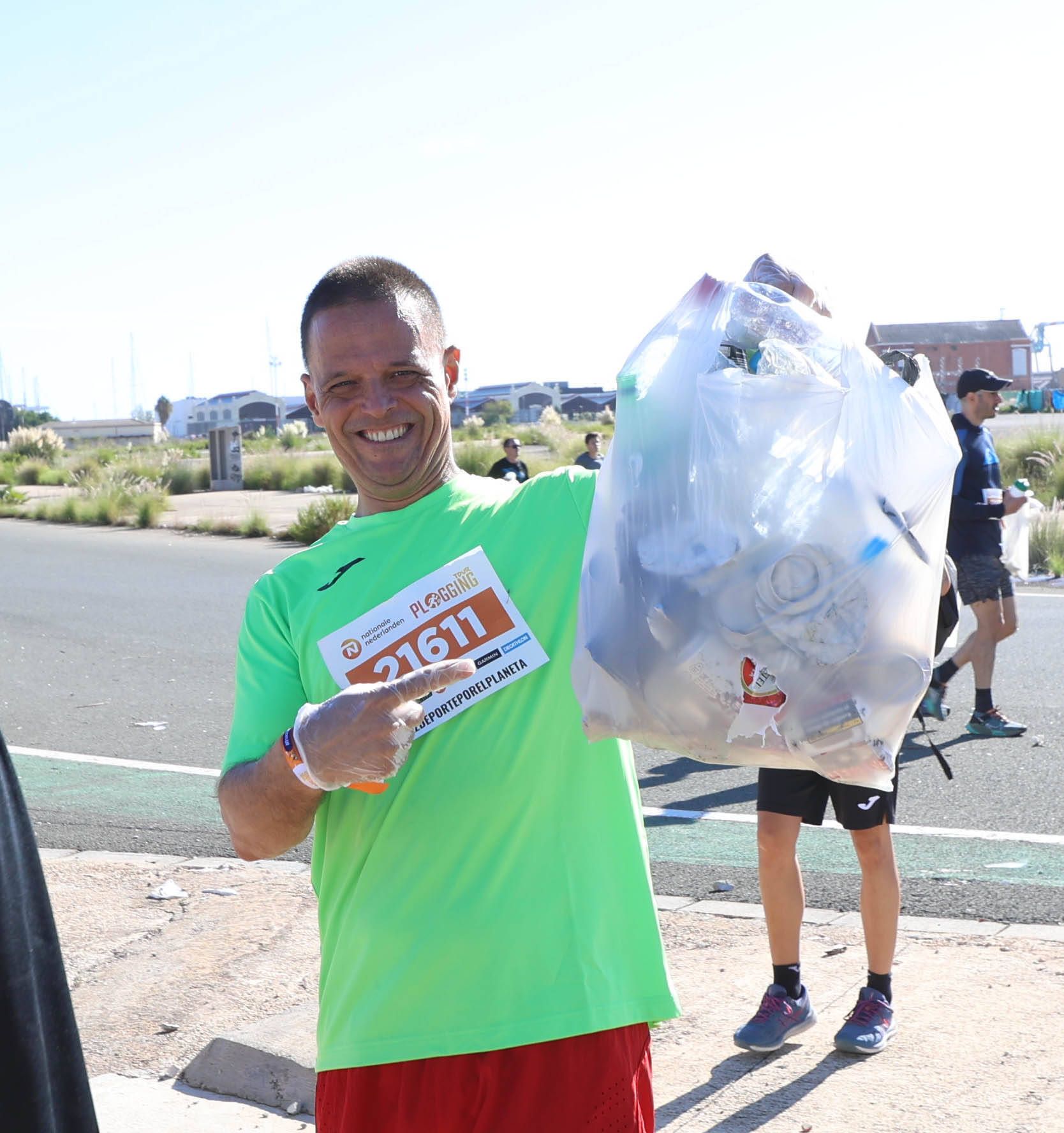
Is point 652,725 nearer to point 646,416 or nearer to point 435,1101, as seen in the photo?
point 646,416

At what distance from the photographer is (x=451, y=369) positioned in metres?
2.50

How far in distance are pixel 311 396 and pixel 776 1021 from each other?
239 cm

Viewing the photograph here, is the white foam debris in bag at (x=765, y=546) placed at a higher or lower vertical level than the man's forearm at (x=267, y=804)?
higher

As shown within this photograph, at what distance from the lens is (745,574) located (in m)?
1.87

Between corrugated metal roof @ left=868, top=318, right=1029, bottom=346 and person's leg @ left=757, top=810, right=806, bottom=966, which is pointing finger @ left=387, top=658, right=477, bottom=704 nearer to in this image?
person's leg @ left=757, top=810, right=806, bottom=966

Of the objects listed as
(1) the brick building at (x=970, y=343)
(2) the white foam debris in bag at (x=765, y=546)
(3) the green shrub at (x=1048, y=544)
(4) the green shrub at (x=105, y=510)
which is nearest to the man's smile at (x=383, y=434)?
(2) the white foam debris in bag at (x=765, y=546)

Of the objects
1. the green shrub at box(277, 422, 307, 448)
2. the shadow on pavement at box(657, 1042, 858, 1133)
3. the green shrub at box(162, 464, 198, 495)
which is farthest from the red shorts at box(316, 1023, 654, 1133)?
the green shrub at box(277, 422, 307, 448)

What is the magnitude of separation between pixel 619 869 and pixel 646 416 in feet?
2.39

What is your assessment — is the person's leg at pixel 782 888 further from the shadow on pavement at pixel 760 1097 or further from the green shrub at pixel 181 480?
the green shrub at pixel 181 480

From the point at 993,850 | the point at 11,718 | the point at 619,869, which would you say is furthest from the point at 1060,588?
the point at 619,869

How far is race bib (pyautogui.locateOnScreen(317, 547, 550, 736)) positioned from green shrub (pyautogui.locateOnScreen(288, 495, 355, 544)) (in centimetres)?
1810

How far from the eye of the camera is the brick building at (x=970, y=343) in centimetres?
9894

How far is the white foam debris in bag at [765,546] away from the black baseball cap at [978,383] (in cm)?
612

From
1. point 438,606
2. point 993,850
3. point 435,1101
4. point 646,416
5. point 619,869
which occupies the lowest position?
point 993,850
